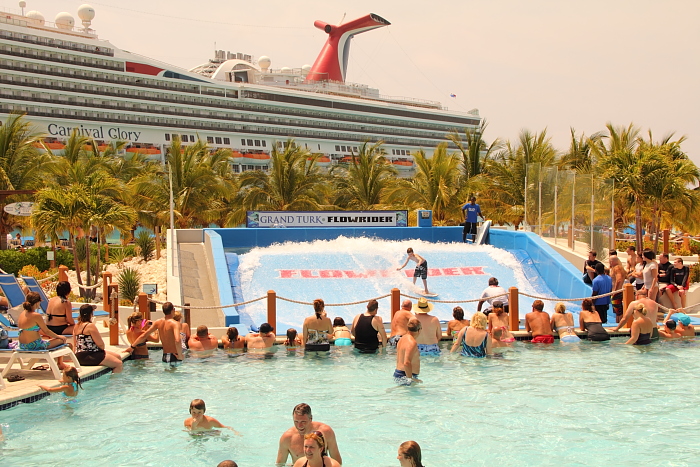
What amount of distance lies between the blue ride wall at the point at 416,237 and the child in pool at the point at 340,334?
2604 mm

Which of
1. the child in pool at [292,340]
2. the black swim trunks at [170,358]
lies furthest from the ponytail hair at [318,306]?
the black swim trunks at [170,358]

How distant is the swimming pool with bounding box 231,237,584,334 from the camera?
50.4 ft

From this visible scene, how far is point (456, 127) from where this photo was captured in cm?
8844

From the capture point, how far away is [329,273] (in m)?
18.0

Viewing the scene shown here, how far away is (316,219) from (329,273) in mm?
4757

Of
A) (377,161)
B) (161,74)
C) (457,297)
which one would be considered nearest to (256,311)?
(457,297)

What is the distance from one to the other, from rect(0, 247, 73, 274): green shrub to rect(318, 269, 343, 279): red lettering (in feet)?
39.4

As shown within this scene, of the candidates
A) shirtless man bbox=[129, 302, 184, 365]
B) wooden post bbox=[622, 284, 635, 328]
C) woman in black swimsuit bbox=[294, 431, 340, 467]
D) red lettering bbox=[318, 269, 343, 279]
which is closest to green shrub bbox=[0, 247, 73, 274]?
red lettering bbox=[318, 269, 343, 279]

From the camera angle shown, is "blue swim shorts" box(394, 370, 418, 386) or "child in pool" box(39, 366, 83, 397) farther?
"blue swim shorts" box(394, 370, 418, 386)

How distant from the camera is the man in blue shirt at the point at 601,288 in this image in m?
13.0

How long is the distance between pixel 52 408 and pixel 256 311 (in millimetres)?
6638

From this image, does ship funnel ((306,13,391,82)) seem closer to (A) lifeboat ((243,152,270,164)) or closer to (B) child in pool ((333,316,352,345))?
(A) lifeboat ((243,152,270,164))

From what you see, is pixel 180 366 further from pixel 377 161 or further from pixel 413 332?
pixel 377 161

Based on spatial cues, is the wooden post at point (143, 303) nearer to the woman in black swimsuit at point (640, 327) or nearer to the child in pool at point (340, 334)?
the child in pool at point (340, 334)
